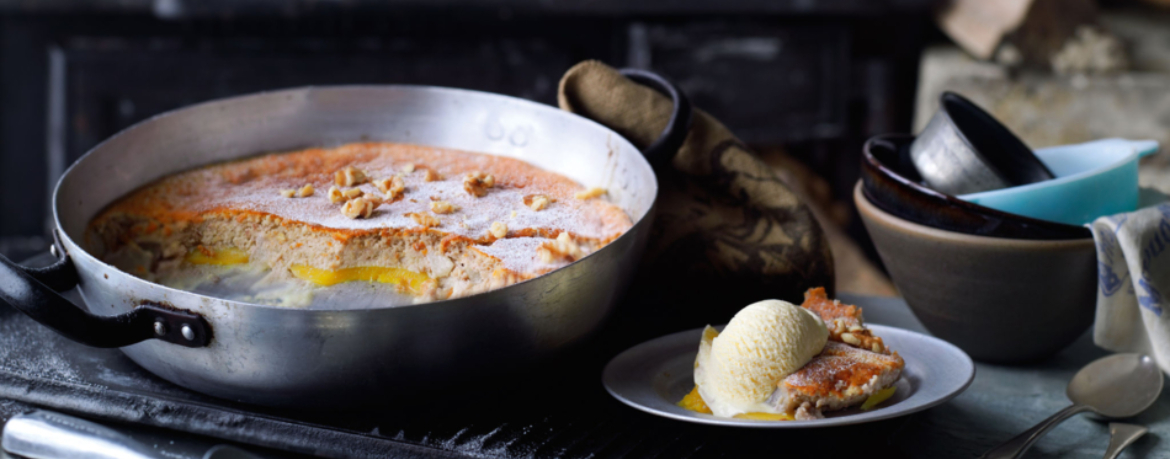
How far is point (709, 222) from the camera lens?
112 centimetres

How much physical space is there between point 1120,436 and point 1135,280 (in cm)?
16

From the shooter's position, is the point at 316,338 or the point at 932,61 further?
the point at 932,61

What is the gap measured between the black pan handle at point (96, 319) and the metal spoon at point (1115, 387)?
81 centimetres

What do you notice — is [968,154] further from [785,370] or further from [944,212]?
[785,370]

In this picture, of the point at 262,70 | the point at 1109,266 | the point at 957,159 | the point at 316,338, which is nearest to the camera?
the point at 316,338

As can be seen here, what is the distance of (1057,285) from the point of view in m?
0.92

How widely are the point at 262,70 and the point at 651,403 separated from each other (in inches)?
76.6

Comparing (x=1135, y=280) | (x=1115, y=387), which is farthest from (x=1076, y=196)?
(x=1115, y=387)

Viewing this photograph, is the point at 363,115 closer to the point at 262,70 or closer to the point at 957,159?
the point at 957,159

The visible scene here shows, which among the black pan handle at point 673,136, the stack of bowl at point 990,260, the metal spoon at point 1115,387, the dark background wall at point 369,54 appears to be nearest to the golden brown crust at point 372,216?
the black pan handle at point 673,136

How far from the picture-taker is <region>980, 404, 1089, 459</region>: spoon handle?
795mm

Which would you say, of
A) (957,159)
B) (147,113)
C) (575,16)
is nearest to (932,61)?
(575,16)

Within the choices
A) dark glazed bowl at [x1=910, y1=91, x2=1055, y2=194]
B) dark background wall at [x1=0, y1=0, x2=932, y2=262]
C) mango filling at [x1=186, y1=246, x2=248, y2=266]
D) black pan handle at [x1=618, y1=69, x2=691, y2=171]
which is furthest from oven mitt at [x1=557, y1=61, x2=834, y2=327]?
dark background wall at [x1=0, y1=0, x2=932, y2=262]

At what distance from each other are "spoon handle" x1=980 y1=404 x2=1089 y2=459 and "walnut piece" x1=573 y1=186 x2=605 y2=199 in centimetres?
50
